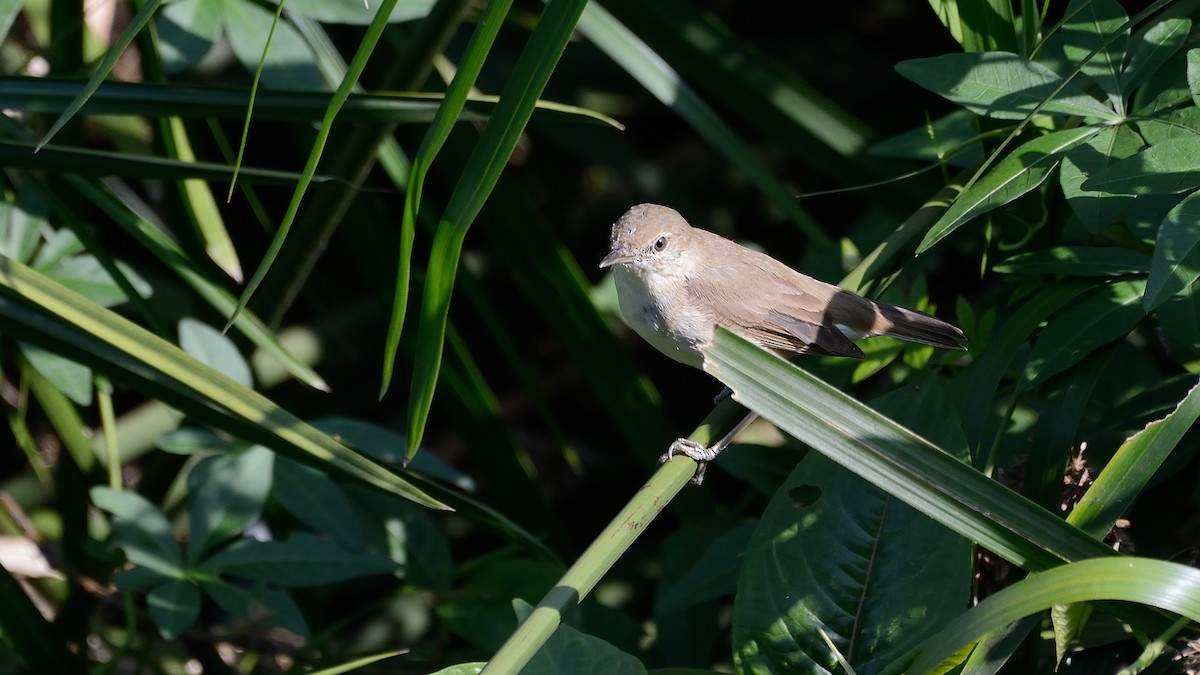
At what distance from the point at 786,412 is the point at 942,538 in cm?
49

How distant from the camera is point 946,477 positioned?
1542 mm

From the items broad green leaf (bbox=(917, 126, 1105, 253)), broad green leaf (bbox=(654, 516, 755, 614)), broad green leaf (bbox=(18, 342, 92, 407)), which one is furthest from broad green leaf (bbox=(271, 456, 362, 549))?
broad green leaf (bbox=(917, 126, 1105, 253))

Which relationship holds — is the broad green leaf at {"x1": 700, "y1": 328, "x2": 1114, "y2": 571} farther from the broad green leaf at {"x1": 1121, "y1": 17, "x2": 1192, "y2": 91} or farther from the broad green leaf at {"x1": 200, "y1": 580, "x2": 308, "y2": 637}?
the broad green leaf at {"x1": 200, "y1": 580, "x2": 308, "y2": 637}

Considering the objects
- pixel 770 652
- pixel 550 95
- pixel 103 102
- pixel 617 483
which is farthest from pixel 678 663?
pixel 550 95

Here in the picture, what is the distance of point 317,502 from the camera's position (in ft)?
8.46

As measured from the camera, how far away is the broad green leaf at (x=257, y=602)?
2.34 metres

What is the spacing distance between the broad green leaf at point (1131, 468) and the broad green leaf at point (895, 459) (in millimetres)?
104

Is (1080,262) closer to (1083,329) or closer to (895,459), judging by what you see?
(1083,329)

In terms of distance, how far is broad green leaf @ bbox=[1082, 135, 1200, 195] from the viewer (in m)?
1.66

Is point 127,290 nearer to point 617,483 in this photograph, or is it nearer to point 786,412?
point 786,412

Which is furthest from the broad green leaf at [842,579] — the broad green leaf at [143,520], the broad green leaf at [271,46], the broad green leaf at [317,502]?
the broad green leaf at [271,46]

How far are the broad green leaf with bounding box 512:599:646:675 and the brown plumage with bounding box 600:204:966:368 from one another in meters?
1.20

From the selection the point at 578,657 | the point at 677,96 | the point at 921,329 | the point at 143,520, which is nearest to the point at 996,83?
the point at 921,329

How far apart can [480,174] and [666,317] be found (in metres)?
1.20
